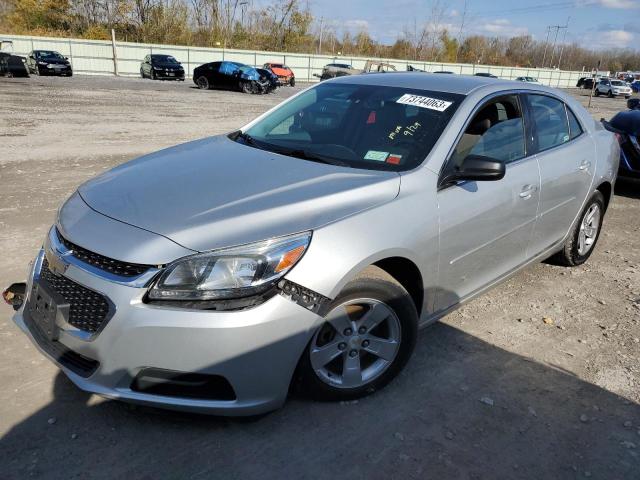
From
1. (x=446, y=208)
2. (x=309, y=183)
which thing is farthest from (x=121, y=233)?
(x=446, y=208)

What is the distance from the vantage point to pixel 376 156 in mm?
3168

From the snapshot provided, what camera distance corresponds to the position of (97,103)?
57.9 feet

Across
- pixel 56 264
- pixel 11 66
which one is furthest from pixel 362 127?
pixel 11 66

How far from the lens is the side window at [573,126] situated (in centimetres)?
444

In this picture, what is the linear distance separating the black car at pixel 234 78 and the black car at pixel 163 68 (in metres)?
5.55

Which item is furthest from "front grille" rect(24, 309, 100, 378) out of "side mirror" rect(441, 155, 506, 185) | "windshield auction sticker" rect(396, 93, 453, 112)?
"windshield auction sticker" rect(396, 93, 453, 112)

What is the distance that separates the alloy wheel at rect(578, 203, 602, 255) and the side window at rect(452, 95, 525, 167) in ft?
4.87

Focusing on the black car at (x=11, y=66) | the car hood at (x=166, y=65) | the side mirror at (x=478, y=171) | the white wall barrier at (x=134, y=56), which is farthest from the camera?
the white wall barrier at (x=134, y=56)

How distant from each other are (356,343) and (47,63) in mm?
34543

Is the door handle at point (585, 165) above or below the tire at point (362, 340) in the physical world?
above

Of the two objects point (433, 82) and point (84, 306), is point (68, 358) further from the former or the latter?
point (433, 82)

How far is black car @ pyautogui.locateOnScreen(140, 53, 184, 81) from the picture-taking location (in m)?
33.5

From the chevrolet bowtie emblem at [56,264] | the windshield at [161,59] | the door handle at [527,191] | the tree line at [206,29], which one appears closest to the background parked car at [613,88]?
the tree line at [206,29]

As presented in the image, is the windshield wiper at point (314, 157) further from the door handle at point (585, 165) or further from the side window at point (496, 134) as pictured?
the door handle at point (585, 165)
